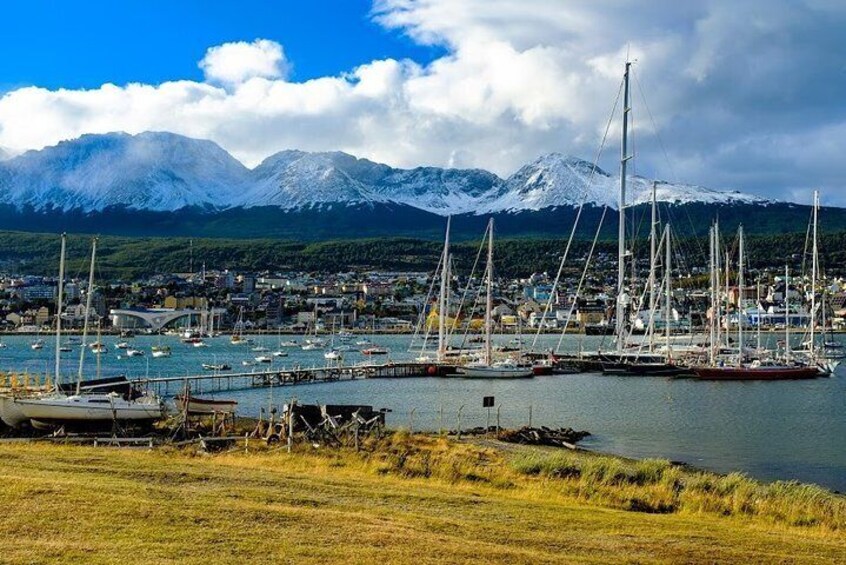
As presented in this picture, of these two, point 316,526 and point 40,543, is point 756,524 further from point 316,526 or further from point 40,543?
point 40,543

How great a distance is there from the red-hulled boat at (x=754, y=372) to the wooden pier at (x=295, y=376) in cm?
2063

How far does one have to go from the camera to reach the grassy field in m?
14.8

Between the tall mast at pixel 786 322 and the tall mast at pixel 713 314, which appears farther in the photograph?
the tall mast at pixel 786 322

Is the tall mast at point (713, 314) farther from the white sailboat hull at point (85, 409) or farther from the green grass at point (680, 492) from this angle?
the white sailboat hull at point (85, 409)

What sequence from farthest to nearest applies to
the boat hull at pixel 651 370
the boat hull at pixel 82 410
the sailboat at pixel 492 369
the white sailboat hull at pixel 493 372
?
the boat hull at pixel 651 370
the sailboat at pixel 492 369
the white sailboat hull at pixel 493 372
the boat hull at pixel 82 410

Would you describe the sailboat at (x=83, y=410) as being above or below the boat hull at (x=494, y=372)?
above

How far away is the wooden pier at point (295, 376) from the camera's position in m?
73.9

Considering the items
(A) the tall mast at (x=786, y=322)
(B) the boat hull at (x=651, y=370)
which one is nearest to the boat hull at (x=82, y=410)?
(B) the boat hull at (x=651, y=370)

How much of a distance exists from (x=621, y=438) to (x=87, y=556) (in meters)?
33.1

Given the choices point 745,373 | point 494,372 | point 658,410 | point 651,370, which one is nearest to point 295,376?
point 494,372

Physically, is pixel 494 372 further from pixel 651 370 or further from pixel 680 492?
pixel 680 492

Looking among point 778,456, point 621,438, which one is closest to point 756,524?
point 778,456

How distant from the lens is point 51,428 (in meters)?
38.2

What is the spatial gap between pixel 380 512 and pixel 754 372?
66094mm
